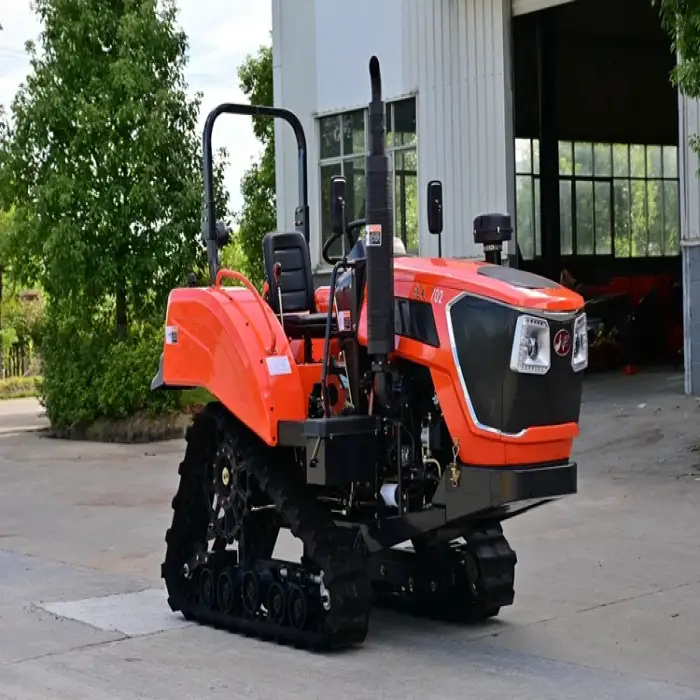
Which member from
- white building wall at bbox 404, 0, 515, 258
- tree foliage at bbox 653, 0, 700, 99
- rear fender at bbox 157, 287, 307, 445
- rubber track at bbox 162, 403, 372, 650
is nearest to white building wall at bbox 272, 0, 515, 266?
white building wall at bbox 404, 0, 515, 258

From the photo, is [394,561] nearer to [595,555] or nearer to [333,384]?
[333,384]

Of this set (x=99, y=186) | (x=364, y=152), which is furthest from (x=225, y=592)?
(x=99, y=186)

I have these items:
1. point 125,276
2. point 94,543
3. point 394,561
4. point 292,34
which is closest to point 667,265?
point 292,34

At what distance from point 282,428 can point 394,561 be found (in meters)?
1.10

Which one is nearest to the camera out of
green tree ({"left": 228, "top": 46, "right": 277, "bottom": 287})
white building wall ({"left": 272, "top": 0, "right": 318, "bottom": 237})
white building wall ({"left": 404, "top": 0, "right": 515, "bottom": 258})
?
white building wall ({"left": 404, "top": 0, "right": 515, "bottom": 258})

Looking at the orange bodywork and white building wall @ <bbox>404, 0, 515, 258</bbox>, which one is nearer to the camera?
the orange bodywork

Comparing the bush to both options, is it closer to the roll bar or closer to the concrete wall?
the concrete wall

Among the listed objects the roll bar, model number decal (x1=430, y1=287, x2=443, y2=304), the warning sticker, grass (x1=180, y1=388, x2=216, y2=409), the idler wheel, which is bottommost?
the idler wheel

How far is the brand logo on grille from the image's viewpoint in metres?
6.75

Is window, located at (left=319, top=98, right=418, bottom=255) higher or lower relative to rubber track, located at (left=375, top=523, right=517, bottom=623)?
higher

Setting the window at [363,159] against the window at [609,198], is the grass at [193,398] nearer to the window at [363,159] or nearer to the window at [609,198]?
the window at [363,159]

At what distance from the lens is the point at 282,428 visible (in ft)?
23.9

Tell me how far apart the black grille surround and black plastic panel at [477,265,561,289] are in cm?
23

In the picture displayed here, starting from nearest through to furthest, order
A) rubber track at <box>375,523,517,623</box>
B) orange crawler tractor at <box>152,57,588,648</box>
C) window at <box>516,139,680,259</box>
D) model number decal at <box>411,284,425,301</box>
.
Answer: orange crawler tractor at <box>152,57,588,648</box>, model number decal at <box>411,284,425,301</box>, rubber track at <box>375,523,517,623</box>, window at <box>516,139,680,259</box>
